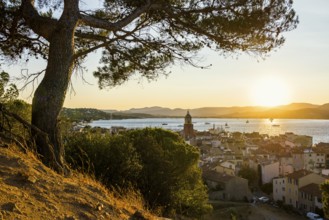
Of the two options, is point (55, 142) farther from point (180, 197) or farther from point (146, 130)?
point (146, 130)

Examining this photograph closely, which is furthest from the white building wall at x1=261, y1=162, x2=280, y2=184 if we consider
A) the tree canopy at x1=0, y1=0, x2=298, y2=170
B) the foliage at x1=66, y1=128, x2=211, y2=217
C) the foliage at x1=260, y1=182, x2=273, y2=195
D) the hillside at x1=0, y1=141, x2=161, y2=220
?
the hillside at x1=0, y1=141, x2=161, y2=220

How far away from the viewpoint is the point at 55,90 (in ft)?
24.0

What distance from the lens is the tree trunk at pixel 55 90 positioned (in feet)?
23.5

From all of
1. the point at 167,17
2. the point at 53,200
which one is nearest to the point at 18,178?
the point at 53,200

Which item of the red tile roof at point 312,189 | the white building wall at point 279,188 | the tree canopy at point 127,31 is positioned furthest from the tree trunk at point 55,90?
the white building wall at point 279,188

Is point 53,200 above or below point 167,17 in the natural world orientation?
below

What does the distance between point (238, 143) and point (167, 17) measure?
83.7m

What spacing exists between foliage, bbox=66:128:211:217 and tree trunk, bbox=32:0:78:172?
70 cm

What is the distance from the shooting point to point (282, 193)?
49594mm

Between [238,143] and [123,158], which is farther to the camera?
[238,143]

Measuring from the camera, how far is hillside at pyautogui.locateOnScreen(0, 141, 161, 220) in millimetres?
4434

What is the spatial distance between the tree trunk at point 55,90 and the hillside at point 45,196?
1.00 metres

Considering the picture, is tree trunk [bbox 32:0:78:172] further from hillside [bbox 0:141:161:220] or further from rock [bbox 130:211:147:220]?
rock [bbox 130:211:147:220]

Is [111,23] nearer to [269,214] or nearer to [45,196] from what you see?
[45,196]
